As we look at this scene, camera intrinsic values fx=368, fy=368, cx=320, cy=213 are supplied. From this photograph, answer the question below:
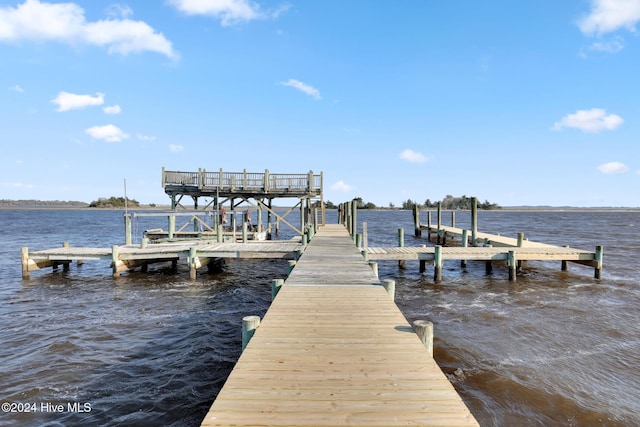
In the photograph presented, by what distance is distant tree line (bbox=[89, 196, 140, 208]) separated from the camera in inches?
6294

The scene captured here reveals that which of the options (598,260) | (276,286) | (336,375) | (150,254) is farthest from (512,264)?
(150,254)

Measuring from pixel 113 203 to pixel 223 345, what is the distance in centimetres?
17679

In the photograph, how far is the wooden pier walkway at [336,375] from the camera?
11.0 ft

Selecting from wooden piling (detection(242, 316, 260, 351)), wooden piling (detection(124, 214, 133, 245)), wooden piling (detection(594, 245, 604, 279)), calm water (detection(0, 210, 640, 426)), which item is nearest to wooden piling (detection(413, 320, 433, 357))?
calm water (detection(0, 210, 640, 426))

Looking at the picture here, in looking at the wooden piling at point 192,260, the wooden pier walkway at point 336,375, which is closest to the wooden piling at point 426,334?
the wooden pier walkway at point 336,375

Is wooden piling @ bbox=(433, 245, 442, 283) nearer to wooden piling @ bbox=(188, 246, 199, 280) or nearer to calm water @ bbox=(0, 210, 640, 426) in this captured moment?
calm water @ bbox=(0, 210, 640, 426)

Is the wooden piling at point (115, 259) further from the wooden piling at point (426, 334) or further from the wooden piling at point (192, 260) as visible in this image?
the wooden piling at point (426, 334)

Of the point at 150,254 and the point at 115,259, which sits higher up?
the point at 150,254

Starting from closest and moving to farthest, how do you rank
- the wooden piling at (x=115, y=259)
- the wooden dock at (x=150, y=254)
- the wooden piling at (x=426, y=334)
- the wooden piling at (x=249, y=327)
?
the wooden piling at (x=426, y=334), the wooden piling at (x=249, y=327), the wooden piling at (x=115, y=259), the wooden dock at (x=150, y=254)

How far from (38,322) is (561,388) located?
1367 centimetres

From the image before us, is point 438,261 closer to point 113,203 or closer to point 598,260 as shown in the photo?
point 598,260

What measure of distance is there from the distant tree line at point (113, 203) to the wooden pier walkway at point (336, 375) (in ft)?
566

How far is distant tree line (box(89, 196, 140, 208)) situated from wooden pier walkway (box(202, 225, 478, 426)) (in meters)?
173

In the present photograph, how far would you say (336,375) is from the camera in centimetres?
417
